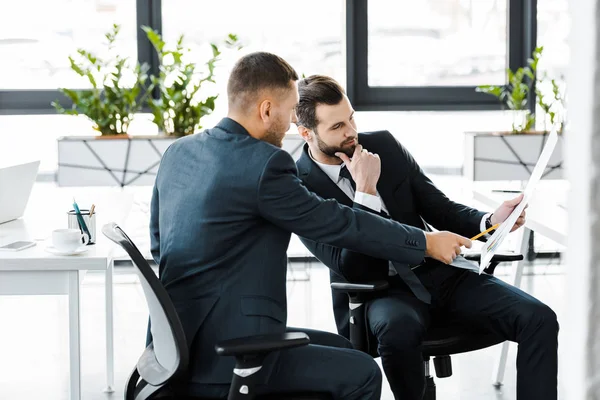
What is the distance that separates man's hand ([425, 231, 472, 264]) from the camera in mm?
1847

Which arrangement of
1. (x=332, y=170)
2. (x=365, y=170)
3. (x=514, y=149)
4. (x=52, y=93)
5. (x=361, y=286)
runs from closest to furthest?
(x=361, y=286)
(x=365, y=170)
(x=332, y=170)
(x=514, y=149)
(x=52, y=93)

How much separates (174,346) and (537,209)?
1461 mm

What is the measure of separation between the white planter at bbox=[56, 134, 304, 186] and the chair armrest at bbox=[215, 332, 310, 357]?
3.18m

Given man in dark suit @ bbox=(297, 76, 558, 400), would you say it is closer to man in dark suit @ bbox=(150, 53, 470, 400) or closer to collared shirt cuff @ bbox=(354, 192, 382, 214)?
collared shirt cuff @ bbox=(354, 192, 382, 214)

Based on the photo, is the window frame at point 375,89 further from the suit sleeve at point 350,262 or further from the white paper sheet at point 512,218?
the white paper sheet at point 512,218

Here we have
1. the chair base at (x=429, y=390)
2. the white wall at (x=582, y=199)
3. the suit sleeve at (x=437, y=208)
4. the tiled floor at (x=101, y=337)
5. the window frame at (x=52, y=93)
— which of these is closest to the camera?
the white wall at (x=582, y=199)

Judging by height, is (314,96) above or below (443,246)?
above

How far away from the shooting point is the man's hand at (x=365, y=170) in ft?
7.16

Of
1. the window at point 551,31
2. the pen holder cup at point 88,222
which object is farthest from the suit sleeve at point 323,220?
the window at point 551,31

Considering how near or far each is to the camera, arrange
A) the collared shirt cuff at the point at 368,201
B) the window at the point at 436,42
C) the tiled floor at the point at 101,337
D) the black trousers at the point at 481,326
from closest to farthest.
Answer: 1. the black trousers at the point at 481,326
2. the collared shirt cuff at the point at 368,201
3. the tiled floor at the point at 101,337
4. the window at the point at 436,42

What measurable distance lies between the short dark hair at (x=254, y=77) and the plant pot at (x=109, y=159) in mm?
2968

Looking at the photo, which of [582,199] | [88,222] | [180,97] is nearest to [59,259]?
[88,222]

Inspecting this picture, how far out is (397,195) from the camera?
238cm

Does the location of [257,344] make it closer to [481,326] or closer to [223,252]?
[223,252]
